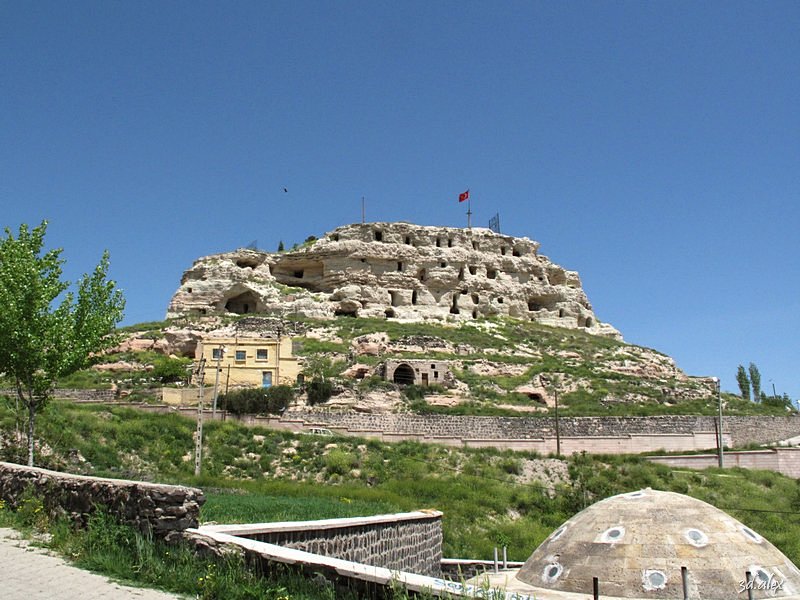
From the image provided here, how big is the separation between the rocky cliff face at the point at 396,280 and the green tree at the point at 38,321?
37061 millimetres

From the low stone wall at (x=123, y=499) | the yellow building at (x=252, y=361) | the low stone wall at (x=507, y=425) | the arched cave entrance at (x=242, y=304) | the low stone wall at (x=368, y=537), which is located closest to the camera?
the low stone wall at (x=123, y=499)

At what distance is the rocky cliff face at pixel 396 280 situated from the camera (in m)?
58.9

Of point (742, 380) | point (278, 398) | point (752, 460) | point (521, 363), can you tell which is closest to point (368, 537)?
point (278, 398)

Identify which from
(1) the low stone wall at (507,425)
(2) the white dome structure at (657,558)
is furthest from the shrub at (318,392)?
(2) the white dome structure at (657,558)

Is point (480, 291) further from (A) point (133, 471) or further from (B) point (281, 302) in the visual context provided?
(A) point (133, 471)

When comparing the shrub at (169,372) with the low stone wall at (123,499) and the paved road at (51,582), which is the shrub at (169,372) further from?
the paved road at (51,582)

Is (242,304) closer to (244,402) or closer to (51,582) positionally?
(244,402)

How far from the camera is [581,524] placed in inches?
440

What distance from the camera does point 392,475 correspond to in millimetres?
25234

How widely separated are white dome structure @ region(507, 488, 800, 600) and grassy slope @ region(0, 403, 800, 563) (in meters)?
6.03

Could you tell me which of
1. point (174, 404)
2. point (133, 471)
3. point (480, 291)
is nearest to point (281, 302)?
point (480, 291)

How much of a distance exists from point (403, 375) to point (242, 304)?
23499 mm

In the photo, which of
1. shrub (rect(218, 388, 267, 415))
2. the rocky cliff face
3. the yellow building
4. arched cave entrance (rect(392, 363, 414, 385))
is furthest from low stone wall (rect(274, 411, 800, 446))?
the rocky cliff face

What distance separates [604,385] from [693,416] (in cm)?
844
